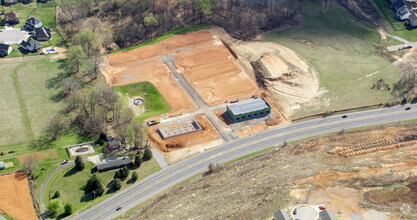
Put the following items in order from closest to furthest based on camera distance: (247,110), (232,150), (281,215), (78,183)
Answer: (281,215) → (78,183) → (232,150) → (247,110)

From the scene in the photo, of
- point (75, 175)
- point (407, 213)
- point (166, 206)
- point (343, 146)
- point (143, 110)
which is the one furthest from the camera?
point (143, 110)

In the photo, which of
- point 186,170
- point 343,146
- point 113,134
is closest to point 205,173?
point 186,170

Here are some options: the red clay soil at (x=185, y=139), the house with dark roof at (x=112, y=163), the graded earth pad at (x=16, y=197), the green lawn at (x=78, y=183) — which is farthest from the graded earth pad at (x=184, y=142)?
the graded earth pad at (x=16, y=197)

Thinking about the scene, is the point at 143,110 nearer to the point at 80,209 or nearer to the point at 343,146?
the point at 80,209

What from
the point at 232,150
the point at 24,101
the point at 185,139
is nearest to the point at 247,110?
the point at 232,150

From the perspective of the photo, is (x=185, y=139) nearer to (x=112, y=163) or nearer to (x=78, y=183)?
(x=112, y=163)
